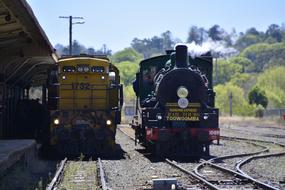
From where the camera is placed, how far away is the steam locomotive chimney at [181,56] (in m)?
18.9

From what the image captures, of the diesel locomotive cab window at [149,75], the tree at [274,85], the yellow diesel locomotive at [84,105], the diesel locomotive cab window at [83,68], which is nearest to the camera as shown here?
the yellow diesel locomotive at [84,105]

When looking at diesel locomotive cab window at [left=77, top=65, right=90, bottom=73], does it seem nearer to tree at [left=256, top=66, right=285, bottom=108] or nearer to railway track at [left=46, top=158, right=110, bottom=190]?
railway track at [left=46, top=158, right=110, bottom=190]

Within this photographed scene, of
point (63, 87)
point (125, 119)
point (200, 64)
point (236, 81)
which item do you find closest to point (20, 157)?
point (63, 87)

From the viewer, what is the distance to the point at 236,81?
136 metres

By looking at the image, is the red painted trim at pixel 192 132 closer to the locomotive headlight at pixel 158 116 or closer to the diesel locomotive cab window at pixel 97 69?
the locomotive headlight at pixel 158 116

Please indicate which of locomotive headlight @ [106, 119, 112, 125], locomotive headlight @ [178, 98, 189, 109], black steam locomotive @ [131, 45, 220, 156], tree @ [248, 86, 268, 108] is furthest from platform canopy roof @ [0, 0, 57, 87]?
tree @ [248, 86, 268, 108]

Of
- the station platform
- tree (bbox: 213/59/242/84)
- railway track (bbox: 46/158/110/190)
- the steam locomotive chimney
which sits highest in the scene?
tree (bbox: 213/59/242/84)

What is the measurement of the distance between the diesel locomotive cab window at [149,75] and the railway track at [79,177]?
438 cm

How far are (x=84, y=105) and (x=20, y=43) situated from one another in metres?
3.88

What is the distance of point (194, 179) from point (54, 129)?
23.5ft

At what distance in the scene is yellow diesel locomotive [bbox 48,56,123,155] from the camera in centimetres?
1928

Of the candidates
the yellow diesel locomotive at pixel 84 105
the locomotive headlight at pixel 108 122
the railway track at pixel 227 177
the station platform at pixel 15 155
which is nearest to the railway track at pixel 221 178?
the railway track at pixel 227 177

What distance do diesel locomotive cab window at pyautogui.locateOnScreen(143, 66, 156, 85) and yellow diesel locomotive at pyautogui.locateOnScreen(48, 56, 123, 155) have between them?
94 centimetres

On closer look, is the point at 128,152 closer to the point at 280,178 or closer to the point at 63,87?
the point at 63,87
